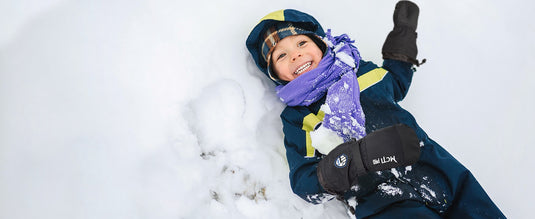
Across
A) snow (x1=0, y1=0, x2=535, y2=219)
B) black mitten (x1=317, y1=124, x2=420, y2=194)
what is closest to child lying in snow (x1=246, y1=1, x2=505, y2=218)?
black mitten (x1=317, y1=124, x2=420, y2=194)

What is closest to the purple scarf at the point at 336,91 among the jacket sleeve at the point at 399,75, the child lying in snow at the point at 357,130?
the child lying in snow at the point at 357,130

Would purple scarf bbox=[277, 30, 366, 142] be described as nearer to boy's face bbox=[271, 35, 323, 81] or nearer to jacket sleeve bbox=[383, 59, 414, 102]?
boy's face bbox=[271, 35, 323, 81]

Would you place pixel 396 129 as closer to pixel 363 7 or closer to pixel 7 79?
pixel 363 7

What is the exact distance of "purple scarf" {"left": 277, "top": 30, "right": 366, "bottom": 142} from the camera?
133 centimetres

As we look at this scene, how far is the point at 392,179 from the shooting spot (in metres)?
1.25

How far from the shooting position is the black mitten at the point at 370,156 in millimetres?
1027

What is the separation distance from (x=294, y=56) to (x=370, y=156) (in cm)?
57

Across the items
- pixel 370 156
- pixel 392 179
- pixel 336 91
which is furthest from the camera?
pixel 336 91

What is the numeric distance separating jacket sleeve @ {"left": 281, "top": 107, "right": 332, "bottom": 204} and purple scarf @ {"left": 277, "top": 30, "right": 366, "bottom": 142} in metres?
0.06

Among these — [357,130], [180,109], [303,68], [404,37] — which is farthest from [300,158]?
[404,37]

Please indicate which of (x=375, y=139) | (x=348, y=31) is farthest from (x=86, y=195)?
(x=348, y=31)

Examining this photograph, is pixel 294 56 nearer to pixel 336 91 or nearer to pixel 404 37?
pixel 336 91

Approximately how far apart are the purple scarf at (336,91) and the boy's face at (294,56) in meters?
0.05

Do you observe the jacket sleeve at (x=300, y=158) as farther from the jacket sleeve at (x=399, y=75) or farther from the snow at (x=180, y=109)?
the jacket sleeve at (x=399, y=75)
